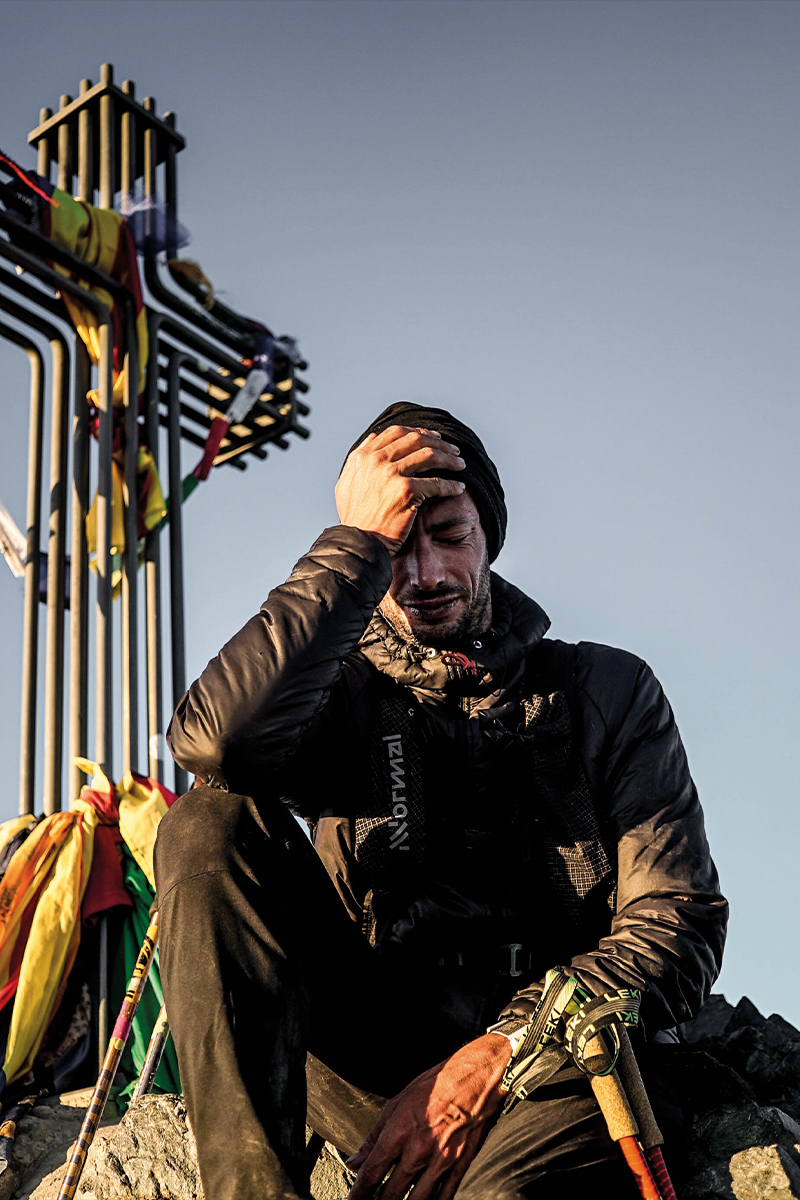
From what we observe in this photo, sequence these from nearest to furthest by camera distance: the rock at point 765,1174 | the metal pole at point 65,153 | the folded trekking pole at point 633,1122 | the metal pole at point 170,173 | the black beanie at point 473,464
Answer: the folded trekking pole at point 633,1122, the rock at point 765,1174, the black beanie at point 473,464, the metal pole at point 65,153, the metal pole at point 170,173

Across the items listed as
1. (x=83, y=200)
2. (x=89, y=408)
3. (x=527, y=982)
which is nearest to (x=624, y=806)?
(x=527, y=982)

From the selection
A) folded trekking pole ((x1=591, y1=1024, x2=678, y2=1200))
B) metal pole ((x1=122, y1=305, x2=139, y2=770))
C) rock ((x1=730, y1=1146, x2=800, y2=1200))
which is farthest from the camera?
metal pole ((x1=122, y1=305, x2=139, y2=770))

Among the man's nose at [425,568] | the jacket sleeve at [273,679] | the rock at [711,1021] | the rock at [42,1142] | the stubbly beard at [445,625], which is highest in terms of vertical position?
the man's nose at [425,568]

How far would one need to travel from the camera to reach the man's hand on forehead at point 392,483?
263 cm

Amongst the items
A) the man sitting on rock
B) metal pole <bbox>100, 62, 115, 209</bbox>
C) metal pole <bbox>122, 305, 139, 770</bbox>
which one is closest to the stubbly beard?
the man sitting on rock

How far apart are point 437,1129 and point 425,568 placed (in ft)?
4.23

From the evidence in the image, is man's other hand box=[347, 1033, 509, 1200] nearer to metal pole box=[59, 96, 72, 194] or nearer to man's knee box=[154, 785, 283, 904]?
man's knee box=[154, 785, 283, 904]

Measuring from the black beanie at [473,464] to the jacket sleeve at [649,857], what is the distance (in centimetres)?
48

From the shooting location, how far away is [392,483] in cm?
264

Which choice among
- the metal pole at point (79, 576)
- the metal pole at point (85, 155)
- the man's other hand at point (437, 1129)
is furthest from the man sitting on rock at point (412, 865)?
the metal pole at point (85, 155)

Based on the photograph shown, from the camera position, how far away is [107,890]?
517 centimetres

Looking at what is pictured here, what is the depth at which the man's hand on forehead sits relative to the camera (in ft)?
8.64

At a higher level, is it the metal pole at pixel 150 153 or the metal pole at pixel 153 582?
the metal pole at pixel 150 153

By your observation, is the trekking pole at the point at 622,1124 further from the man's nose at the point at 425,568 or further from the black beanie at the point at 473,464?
the black beanie at the point at 473,464
